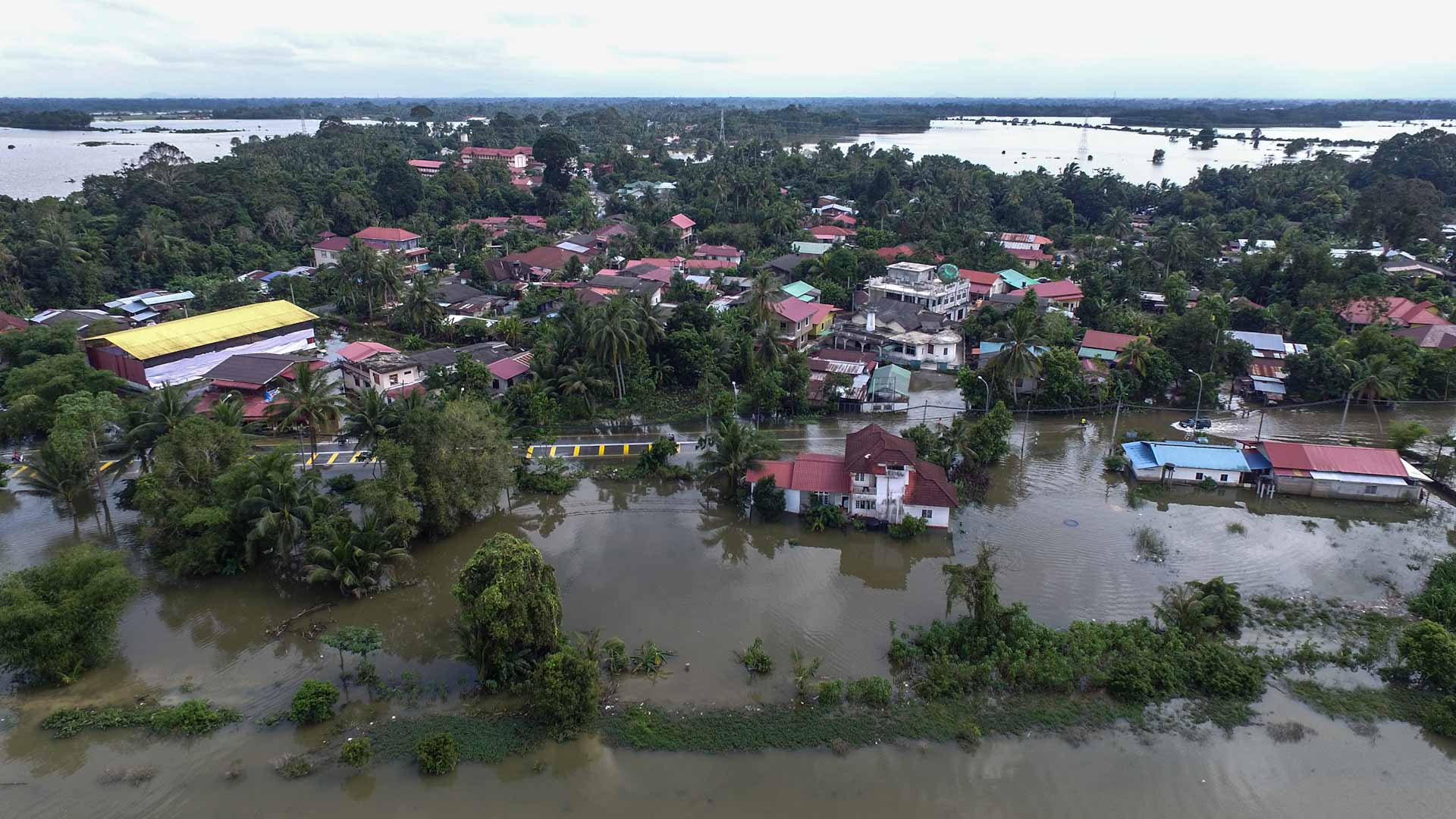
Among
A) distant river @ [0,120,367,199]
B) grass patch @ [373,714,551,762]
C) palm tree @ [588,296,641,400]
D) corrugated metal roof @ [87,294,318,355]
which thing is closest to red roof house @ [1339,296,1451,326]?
palm tree @ [588,296,641,400]

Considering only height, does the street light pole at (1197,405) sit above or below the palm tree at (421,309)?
below

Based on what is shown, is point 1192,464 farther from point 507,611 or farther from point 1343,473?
point 507,611

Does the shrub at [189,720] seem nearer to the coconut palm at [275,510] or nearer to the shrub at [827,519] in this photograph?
the coconut palm at [275,510]

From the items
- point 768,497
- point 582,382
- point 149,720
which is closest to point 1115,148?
point 582,382

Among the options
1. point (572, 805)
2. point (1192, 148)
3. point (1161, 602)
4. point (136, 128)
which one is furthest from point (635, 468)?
point (136, 128)

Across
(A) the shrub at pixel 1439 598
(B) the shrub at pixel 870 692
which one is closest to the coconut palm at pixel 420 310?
(B) the shrub at pixel 870 692

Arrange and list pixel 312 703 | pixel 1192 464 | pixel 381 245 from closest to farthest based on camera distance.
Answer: pixel 312 703
pixel 1192 464
pixel 381 245
